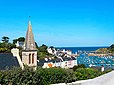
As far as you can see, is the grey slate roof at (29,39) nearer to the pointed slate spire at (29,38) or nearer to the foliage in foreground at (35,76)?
the pointed slate spire at (29,38)

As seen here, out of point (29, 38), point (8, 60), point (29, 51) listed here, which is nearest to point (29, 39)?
point (29, 38)

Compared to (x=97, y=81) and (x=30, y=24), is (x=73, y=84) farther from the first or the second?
(x=30, y=24)

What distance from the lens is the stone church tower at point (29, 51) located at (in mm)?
33156

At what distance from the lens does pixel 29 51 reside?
33844mm

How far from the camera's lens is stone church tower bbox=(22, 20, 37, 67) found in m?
33.2

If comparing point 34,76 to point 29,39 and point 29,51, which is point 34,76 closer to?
point 29,51

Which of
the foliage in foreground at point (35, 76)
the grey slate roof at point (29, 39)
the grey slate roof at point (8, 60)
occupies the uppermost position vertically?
the grey slate roof at point (29, 39)

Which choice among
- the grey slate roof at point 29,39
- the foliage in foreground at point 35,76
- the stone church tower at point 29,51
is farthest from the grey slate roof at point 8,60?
the foliage in foreground at point 35,76

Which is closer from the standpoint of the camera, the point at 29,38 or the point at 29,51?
the point at 29,51

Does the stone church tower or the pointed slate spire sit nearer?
the stone church tower

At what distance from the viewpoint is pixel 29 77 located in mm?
9273

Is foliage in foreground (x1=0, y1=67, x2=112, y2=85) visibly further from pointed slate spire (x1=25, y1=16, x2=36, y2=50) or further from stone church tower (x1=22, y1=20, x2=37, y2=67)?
pointed slate spire (x1=25, y1=16, x2=36, y2=50)

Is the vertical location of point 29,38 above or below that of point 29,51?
above

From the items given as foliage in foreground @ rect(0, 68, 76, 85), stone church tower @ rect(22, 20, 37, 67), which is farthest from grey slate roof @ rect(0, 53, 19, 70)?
foliage in foreground @ rect(0, 68, 76, 85)
